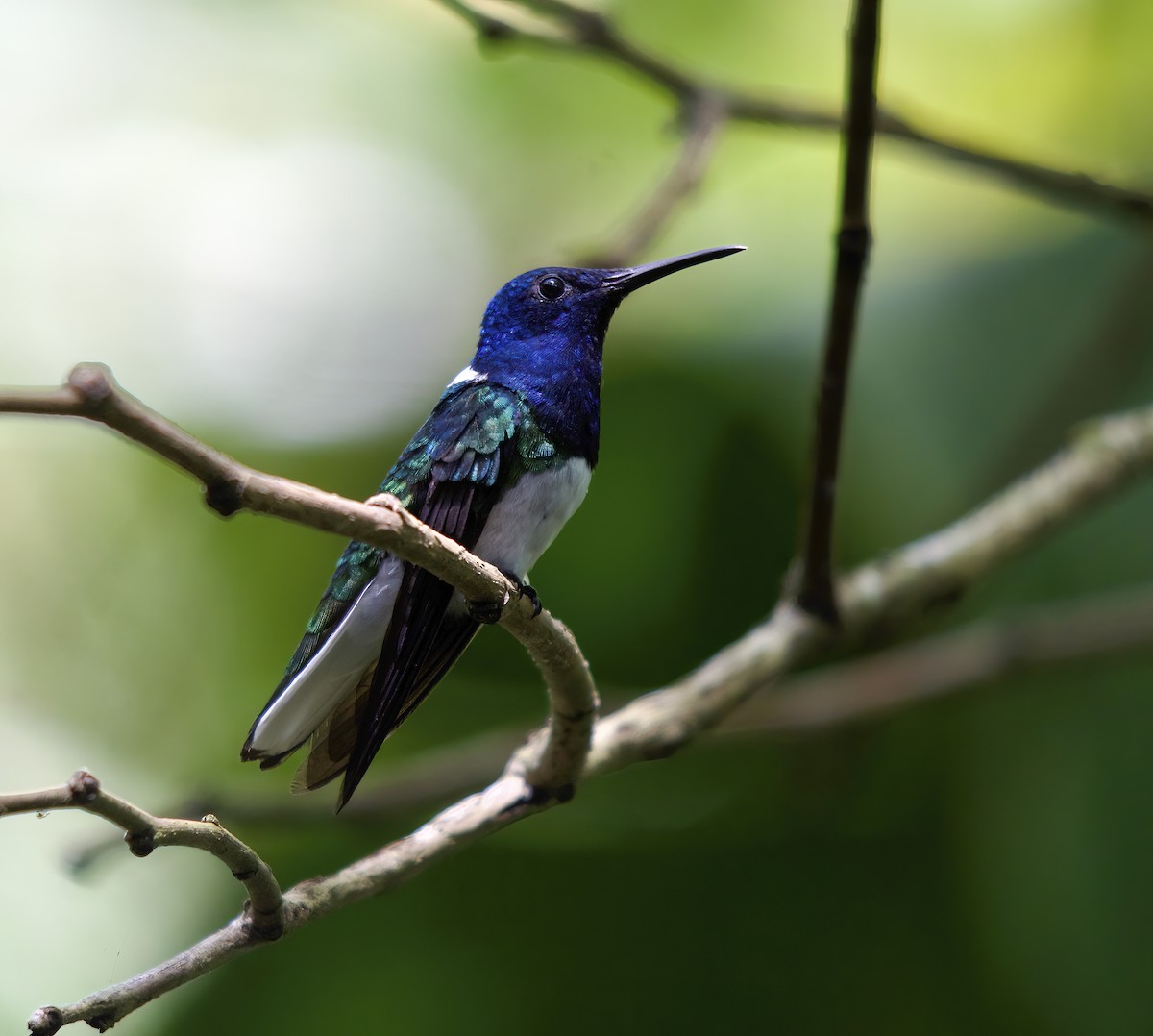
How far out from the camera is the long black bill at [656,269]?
3.09 m

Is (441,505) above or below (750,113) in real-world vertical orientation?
below

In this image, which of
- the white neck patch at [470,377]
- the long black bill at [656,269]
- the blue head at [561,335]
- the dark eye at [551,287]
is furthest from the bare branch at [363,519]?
the dark eye at [551,287]

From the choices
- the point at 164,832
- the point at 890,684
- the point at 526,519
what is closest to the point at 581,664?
the point at 526,519

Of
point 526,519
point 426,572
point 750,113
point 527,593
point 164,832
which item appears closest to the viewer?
point 164,832

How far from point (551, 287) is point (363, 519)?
78.0 inches

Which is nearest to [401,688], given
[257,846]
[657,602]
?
[257,846]

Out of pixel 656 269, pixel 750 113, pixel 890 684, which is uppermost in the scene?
pixel 750 113

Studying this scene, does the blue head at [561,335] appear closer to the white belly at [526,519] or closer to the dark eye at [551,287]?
the dark eye at [551,287]

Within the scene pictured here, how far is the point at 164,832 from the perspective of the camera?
4.78 feet

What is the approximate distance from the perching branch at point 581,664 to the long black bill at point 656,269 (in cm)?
95

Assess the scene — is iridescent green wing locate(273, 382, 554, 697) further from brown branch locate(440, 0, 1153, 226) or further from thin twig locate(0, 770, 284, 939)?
brown branch locate(440, 0, 1153, 226)

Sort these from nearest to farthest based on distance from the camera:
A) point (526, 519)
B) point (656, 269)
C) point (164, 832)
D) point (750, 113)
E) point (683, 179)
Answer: point (164, 832)
point (526, 519)
point (656, 269)
point (683, 179)
point (750, 113)

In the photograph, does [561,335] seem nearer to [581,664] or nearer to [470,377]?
[470,377]

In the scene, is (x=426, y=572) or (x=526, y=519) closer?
(x=426, y=572)
